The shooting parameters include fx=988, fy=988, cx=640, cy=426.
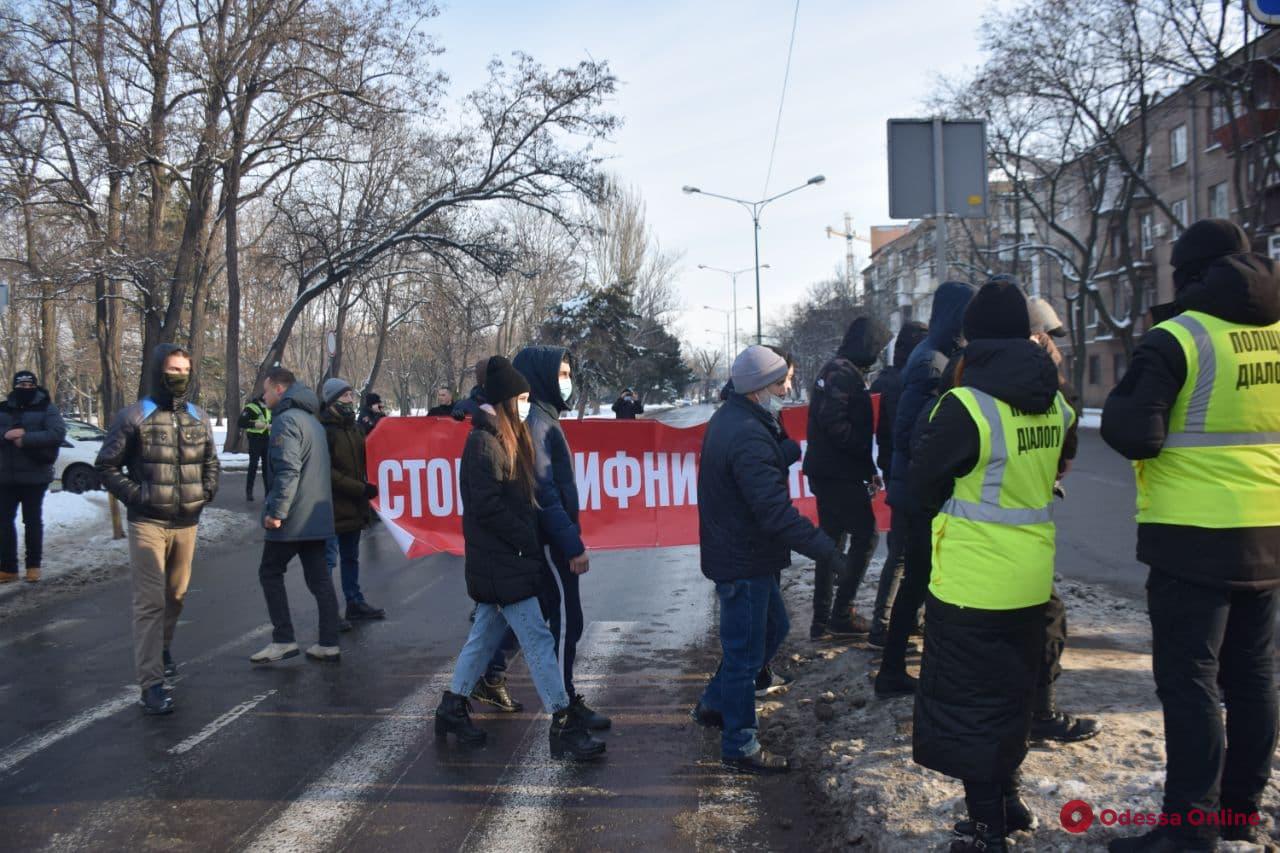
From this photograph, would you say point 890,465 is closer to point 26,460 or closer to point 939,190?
point 939,190

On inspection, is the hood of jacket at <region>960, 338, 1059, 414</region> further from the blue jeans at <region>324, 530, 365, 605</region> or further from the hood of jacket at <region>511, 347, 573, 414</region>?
the blue jeans at <region>324, 530, 365, 605</region>

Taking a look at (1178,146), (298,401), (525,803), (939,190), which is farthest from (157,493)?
(1178,146)

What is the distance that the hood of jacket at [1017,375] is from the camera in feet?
10.7

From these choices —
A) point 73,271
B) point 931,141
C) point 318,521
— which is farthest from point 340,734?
point 73,271

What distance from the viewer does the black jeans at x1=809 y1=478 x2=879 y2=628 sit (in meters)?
6.25

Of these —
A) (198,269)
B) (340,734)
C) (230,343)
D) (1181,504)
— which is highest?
(198,269)

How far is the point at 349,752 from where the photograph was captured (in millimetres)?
4953

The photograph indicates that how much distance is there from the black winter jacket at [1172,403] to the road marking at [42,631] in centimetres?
769

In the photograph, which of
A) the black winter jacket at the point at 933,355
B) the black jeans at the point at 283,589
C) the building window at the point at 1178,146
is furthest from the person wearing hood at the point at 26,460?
the building window at the point at 1178,146

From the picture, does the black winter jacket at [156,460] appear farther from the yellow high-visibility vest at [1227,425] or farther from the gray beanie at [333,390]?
the yellow high-visibility vest at [1227,425]

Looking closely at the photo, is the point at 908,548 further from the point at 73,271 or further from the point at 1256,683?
the point at 73,271

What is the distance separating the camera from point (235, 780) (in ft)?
15.0

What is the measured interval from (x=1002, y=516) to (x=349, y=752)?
11.2ft

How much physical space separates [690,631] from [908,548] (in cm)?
270
